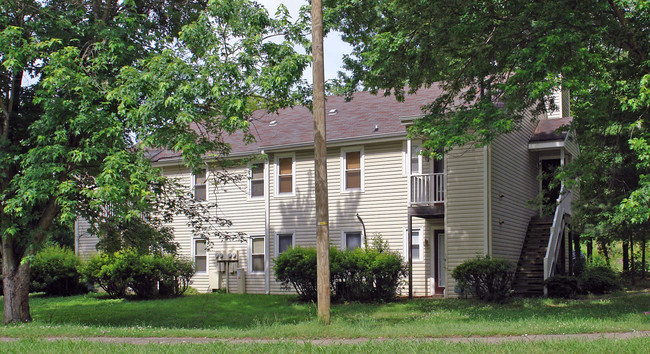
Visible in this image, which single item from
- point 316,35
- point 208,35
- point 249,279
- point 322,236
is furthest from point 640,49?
point 249,279

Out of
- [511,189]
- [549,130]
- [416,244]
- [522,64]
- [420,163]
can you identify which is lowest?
[416,244]

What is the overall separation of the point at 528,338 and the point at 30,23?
12.3m

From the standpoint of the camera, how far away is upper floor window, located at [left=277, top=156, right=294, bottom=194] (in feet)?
80.4

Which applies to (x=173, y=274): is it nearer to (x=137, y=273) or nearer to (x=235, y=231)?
(x=137, y=273)

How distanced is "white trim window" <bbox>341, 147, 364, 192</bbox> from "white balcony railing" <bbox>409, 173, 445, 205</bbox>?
8.42ft

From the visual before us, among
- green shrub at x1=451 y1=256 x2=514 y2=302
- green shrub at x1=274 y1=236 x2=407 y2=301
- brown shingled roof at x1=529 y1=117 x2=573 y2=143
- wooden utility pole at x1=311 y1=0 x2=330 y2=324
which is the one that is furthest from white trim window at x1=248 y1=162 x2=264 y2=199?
wooden utility pole at x1=311 y1=0 x2=330 y2=324

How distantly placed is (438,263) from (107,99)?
42.1ft

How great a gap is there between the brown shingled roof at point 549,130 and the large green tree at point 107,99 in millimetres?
12610

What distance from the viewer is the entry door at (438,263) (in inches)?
850

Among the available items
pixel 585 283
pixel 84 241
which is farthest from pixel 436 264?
pixel 84 241

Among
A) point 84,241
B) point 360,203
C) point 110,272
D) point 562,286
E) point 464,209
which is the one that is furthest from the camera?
point 84,241

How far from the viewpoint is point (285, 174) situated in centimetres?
2459

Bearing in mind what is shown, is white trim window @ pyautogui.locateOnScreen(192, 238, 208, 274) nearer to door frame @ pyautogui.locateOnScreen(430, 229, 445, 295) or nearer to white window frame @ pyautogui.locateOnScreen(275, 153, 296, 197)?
white window frame @ pyautogui.locateOnScreen(275, 153, 296, 197)

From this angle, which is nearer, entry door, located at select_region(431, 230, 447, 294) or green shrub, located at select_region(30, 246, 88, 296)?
entry door, located at select_region(431, 230, 447, 294)
